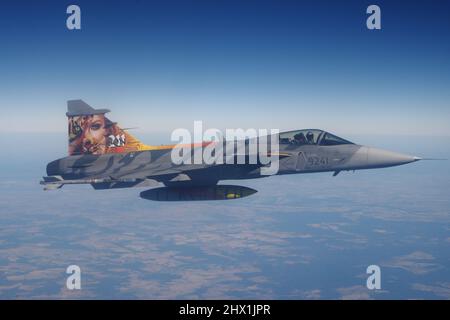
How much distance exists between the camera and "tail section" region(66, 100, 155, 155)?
23.5m

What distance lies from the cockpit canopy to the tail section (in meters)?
9.17

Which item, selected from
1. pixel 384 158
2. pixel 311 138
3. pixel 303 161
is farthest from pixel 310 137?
pixel 384 158

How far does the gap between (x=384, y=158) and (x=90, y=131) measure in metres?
18.5

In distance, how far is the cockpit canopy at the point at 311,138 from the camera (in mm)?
21562

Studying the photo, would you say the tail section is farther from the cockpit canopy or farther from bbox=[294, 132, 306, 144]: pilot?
bbox=[294, 132, 306, 144]: pilot

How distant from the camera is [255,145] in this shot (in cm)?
2111

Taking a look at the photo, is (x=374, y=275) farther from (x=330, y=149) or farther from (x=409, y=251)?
(x=409, y=251)

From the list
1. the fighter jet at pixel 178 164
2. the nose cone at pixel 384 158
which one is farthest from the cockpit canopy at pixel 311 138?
the nose cone at pixel 384 158

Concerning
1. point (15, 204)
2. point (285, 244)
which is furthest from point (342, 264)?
point (15, 204)

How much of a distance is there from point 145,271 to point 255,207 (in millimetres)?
80981

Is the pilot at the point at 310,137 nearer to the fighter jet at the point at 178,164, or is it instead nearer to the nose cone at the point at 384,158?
the fighter jet at the point at 178,164

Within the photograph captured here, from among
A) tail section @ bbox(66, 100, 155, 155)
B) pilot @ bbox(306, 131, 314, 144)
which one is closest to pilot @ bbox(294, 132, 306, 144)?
pilot @ bbox(306, 131, 314, 144)

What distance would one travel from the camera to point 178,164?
21812 mm

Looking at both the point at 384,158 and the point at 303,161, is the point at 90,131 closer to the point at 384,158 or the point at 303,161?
the point at 303,161
